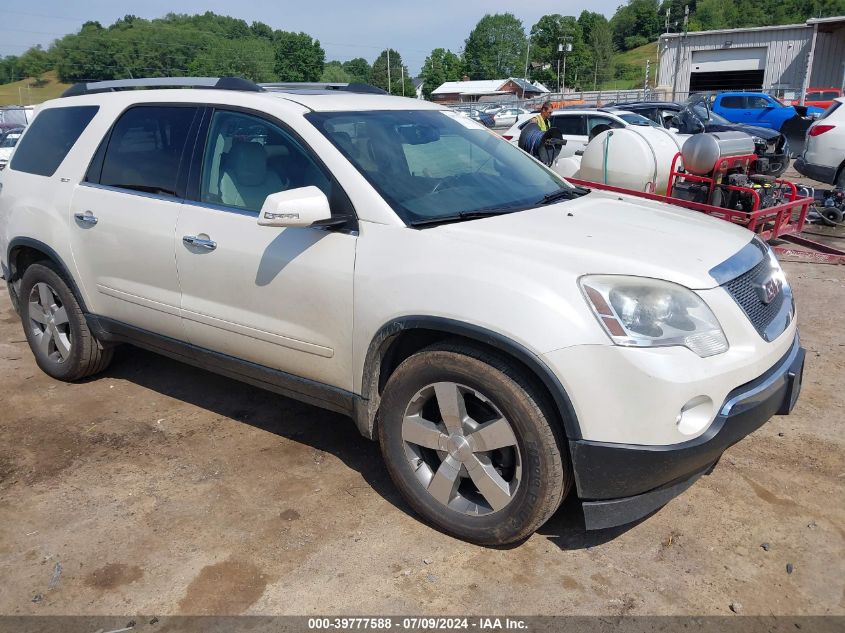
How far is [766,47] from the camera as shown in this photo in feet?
137

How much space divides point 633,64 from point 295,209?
391ft

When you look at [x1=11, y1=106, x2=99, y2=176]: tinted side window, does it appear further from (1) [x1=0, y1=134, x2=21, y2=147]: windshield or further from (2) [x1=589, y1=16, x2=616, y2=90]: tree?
(2) [x1=589, y1=16, x2=616, y2=90]: tree

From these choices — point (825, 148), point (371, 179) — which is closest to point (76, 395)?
point (371, 179)

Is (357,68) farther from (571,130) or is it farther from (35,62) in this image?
(571,130)

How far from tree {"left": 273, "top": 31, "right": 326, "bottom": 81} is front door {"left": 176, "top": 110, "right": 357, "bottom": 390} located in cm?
10274

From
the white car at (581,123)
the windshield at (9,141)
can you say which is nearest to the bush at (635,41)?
the white car at (581,123)

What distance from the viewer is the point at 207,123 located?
12.1 feet

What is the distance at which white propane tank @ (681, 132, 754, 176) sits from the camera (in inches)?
287

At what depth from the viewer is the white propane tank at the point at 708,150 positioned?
728 cm

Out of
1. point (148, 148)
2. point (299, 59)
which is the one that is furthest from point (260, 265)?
point (299, 59)

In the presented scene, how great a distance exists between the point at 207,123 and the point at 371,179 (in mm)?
1119

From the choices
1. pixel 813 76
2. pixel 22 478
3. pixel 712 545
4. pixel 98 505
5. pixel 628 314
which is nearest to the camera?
pixel 628 314

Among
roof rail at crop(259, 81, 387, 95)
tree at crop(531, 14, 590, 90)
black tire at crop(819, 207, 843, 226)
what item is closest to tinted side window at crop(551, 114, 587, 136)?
black tire at crop(819, 207, 843, 226)

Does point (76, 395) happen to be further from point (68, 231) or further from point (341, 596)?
point (341, 596)
